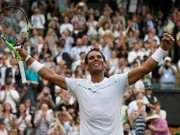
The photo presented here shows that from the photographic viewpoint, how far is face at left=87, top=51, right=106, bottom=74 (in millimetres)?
8500

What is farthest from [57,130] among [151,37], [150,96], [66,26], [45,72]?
[45,72]

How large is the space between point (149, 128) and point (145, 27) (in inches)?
319

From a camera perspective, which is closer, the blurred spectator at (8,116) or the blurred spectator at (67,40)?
the blurred spectator at (8,116)

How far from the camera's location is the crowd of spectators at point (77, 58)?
18.3 meters

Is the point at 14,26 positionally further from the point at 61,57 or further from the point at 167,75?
the point at 167,75

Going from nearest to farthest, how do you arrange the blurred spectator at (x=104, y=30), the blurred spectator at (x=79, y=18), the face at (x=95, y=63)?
the face at (x=95, y=63) < the blurred spectator at (x=104, y=30) < the blurred spectator at (x=79, y=18)

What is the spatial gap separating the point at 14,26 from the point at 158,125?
4.61 metres

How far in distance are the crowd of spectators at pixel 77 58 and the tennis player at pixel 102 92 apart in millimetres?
8532

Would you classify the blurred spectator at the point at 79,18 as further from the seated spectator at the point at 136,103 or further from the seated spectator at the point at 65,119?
the seated spectator at the point at 65,119

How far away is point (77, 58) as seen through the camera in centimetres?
2236

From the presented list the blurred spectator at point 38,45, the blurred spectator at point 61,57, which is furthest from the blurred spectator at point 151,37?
the blurred spectator at point 38,45

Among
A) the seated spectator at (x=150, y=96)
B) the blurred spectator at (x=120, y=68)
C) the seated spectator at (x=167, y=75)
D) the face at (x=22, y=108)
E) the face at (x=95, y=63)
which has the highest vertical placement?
the face at (x=95, y=63)

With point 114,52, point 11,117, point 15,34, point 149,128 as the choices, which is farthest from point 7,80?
point 15,34

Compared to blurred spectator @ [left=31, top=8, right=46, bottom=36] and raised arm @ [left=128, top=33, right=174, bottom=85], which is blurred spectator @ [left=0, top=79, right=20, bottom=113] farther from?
raised arm @ [left=128, top=33, right=174, bottom=85]
